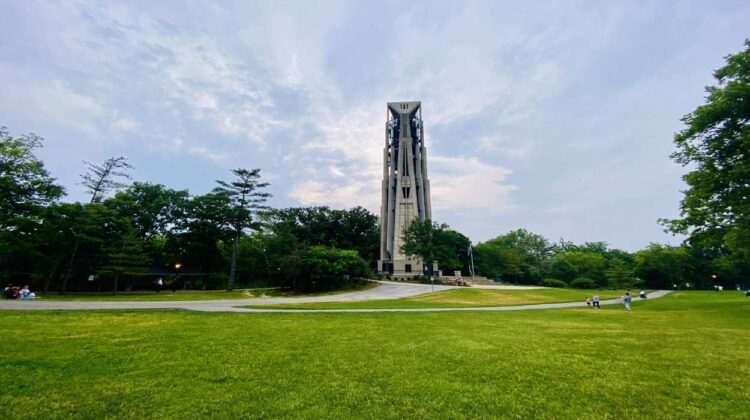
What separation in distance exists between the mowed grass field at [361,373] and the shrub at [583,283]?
179 feet

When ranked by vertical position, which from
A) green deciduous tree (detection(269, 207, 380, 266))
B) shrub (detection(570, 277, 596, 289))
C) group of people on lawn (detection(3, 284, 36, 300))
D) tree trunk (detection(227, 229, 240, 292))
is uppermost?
green deciduous tree (detection(269, 207, 380, 266))

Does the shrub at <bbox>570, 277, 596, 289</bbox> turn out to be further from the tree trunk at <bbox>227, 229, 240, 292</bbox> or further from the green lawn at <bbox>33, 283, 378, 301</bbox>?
the tree trunk at <bbox>227, 229, 240, 292</bbox>

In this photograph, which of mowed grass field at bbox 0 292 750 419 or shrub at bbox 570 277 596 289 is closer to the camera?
mowed grass field at bbox 0 292 750 419

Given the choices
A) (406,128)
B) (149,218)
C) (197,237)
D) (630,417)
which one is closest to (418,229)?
(406,128)

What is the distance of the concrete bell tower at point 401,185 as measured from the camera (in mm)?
64438

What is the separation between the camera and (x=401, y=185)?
6775 centimetres

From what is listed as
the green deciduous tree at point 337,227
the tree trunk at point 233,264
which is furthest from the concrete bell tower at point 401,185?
the tree trunk at point 233,264

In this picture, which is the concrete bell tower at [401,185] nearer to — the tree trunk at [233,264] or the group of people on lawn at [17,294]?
the tree trunk at [233,264]

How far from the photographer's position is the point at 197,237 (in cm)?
4638

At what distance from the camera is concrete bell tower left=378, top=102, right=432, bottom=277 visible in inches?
2537

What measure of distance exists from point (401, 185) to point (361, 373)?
204ft

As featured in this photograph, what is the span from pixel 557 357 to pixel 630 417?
132 inches

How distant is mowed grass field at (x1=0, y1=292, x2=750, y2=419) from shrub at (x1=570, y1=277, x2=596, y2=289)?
54.6m

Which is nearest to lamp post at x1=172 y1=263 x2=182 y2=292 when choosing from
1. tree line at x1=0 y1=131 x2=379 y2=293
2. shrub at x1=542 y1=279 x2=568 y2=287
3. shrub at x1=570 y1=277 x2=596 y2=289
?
tree line at x1=0 y1=131 x2=379 y2=293
